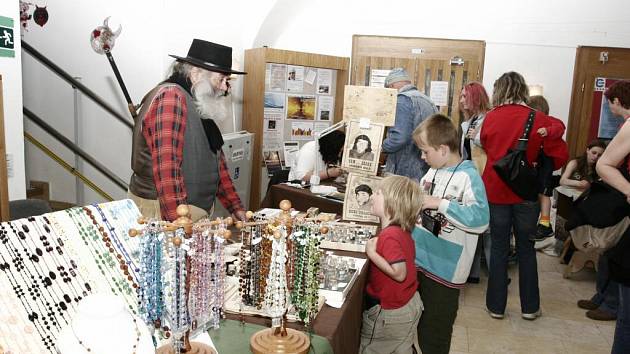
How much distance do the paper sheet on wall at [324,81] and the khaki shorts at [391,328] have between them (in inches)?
155

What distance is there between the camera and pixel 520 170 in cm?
317

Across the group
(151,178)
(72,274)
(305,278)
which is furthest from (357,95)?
(72,274)

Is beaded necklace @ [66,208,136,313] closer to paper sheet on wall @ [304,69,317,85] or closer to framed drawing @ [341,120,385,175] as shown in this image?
framed drawing @ [341,120,385,175]

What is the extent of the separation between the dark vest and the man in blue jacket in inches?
57.1

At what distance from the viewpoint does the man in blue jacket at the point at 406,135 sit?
345cm

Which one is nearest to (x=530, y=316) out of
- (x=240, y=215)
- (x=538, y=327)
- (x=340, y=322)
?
(x=538, y=327)

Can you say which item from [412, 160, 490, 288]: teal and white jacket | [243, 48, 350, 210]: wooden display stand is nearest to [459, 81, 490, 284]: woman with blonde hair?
[412, 160, 490, 288]: teal and white jacket

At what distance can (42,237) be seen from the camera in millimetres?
1178

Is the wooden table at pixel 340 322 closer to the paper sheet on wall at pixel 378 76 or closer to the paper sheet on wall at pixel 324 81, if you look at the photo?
the paper sheet on wall at pixel 324 81

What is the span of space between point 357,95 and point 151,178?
123 cm

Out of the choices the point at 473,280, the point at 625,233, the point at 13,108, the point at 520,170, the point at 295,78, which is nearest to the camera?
the point at 625,233

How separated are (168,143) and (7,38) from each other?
1342mm

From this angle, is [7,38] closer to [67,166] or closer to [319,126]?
[67,166]

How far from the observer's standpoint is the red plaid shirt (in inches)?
81.0
